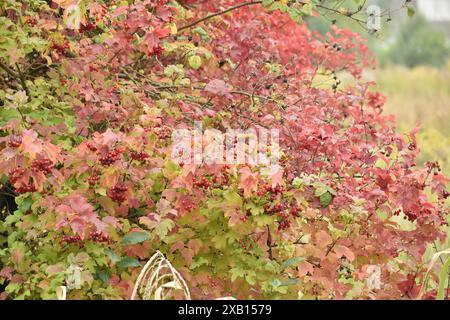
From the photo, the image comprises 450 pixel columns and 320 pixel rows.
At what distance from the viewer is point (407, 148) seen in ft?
12.6

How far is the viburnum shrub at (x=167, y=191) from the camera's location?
3.24 meters

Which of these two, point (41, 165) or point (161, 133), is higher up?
point (161, 133)

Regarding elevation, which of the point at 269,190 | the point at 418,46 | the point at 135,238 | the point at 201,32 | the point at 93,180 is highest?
the point at 418,46

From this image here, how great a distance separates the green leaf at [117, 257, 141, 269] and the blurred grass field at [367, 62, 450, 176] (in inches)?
157

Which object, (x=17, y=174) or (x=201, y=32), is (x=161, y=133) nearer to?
(x=17, y=174)

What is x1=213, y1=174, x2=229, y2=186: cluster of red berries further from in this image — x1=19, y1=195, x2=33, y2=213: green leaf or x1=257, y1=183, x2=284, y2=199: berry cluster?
x1=19, y1=195, x2=33, y2=213: green leaf

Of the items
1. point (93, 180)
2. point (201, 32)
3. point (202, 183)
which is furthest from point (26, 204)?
point (201, 32)

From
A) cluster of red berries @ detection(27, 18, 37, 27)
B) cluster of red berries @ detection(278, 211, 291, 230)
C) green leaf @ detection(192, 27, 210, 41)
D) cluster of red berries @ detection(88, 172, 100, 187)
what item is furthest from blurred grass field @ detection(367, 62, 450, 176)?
cluster of red berries @ detection(88, 172, 100, 187)

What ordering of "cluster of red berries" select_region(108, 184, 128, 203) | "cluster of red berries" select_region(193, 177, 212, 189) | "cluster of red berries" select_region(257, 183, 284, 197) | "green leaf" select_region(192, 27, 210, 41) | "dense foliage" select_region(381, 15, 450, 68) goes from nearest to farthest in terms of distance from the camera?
"cluster of red berries" select_region(257, 183, 284, 197), "cluster of red berries" select_region(193, 177, 212, 189), "cluster of red berries" select_region(108, 184, 128, 203), "green leaf" select_region(192, 27, 210, 41), "dense foliage" select_region(381, 15, 450, 68)

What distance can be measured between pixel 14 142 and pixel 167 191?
648 millimetres

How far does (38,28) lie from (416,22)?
20.2m

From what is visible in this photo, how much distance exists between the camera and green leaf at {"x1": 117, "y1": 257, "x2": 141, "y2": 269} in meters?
3.31

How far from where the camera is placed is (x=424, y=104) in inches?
521

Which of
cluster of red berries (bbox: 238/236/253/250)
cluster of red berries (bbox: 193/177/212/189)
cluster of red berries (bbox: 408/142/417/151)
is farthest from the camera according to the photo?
cluster of red berries (bbox: 408/142/417/151)
